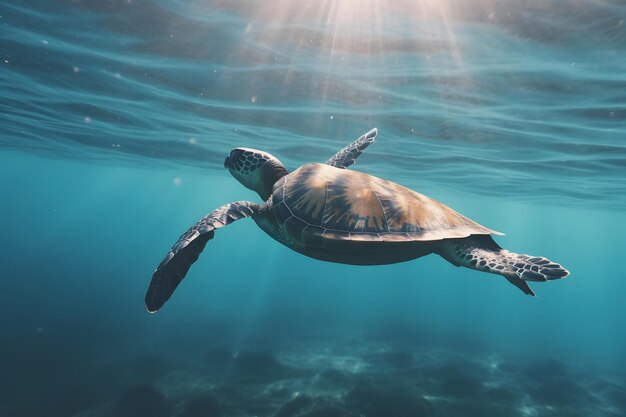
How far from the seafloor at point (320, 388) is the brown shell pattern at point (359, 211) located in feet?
26.9

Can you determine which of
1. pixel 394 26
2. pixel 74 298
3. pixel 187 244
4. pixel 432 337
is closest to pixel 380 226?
pixel 187 244

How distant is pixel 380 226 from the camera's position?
4.41 m

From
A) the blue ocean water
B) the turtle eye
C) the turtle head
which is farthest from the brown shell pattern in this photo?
the blue ocean water

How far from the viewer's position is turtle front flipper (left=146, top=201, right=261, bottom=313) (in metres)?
4.38

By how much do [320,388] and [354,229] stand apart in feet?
33.1

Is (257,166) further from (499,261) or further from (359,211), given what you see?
(499,261)

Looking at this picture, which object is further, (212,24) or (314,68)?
(314,68)

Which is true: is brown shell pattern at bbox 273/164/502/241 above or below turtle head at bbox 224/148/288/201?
below

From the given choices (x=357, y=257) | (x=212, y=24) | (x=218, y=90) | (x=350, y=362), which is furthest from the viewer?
(x=350, y=362)

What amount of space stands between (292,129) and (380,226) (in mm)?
13459

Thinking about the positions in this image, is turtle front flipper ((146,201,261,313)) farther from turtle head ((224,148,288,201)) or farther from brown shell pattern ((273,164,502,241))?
turtle head ((224,148,288,201))

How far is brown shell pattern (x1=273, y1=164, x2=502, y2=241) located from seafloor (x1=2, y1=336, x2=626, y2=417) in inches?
322

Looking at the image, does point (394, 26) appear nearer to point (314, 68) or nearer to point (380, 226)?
point (314, 68)

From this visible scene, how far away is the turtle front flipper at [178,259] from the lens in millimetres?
4383
